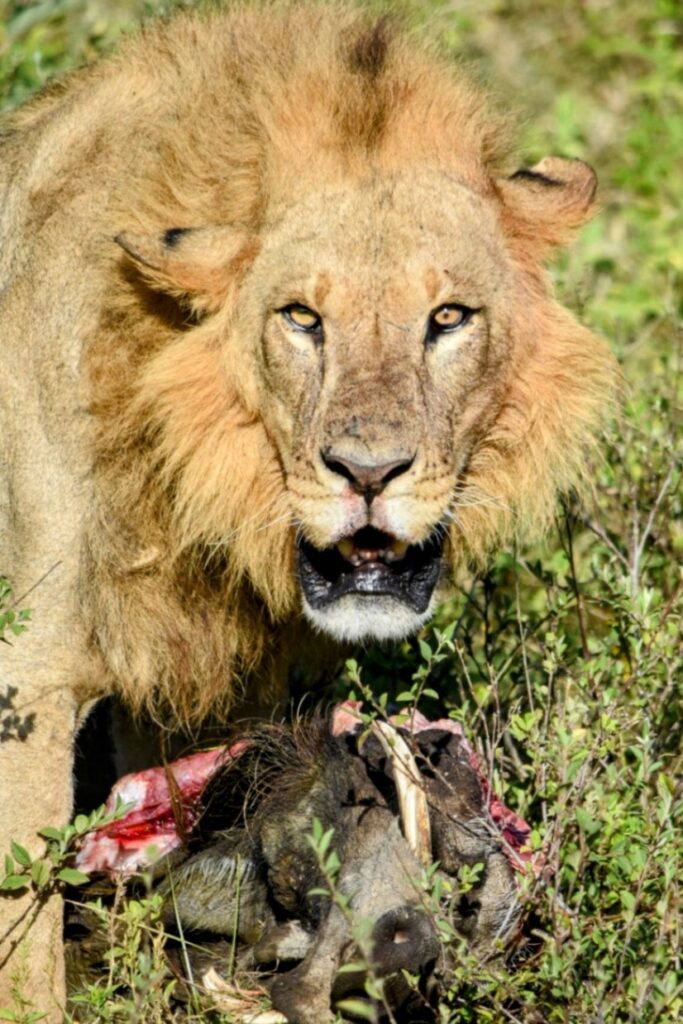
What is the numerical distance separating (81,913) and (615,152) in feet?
19.7

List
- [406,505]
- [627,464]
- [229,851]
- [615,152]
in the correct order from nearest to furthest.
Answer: [406,505]
[229,851]
[627,464]
[615,152]

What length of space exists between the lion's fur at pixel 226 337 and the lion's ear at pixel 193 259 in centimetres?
1

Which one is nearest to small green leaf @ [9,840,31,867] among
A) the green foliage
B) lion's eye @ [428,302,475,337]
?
the green foliage

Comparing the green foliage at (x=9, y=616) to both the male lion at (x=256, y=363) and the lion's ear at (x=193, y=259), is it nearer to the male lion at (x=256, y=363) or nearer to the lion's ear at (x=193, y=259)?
the male lion at (x=256, y=363)

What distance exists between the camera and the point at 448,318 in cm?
422

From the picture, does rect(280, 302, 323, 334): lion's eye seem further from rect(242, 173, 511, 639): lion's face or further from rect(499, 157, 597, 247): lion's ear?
rect(499, 157, 597, 247): lion's ear

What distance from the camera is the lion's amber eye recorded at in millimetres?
4199

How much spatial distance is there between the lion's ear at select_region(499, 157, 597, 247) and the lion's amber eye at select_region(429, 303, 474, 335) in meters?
0.41

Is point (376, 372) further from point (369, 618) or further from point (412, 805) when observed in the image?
point (412, 805)

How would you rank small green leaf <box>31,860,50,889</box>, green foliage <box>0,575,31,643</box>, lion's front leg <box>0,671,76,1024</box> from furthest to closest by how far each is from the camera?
lion's front leg <box>0,671,76,1024</box> < small green leaf <box>31,860,50,889</box> < green foliage <box>0,575,31,643</box>

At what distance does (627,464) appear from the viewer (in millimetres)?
5629

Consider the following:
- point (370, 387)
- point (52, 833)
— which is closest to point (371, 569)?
point (370, 387)

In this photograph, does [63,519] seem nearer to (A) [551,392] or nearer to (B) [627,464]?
(A) [551,392]

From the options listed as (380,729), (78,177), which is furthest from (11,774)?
(78,177)
